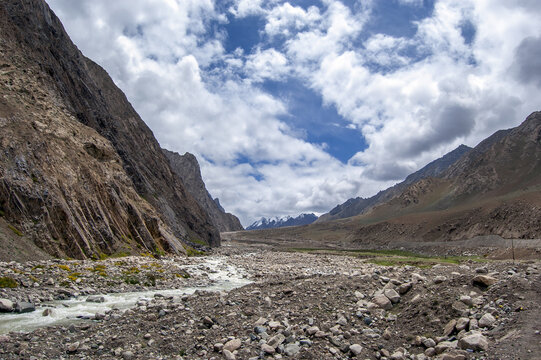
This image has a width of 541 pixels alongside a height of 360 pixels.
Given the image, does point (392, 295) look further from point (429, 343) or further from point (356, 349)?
point (356, 349)

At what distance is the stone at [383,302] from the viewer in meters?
16.2

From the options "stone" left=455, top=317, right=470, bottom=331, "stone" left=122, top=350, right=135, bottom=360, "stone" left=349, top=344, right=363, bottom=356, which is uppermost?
"stone" left=455, top=317, right=470, bottom=331

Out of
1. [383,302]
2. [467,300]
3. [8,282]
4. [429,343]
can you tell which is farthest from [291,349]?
[8,282]

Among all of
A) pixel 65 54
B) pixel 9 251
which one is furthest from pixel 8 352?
pixel 65 54

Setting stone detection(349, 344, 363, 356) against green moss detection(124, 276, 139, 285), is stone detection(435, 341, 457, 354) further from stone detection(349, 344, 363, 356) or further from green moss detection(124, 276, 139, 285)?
green moss detection(124, 276, 139, 285)

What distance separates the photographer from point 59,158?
49344mm

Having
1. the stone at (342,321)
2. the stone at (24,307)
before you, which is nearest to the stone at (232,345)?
the stone at (342,321)

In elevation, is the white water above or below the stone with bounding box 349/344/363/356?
above

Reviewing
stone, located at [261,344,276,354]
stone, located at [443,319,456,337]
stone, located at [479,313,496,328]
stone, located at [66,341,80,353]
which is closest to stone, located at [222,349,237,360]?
stone, located at [261,344,276,354]

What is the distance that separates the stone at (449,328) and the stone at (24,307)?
69.1 feet

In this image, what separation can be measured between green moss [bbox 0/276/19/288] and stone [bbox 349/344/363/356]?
75.2 ft

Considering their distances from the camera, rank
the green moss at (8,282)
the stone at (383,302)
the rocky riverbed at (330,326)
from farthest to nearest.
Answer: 1. the green moss at (8,282)
2. the stone at (383,302)
3. the rocky riverbed at (330,326)

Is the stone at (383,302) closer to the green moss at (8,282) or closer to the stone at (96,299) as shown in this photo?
the stone at (96,299)

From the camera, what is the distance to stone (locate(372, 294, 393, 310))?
1619cm
